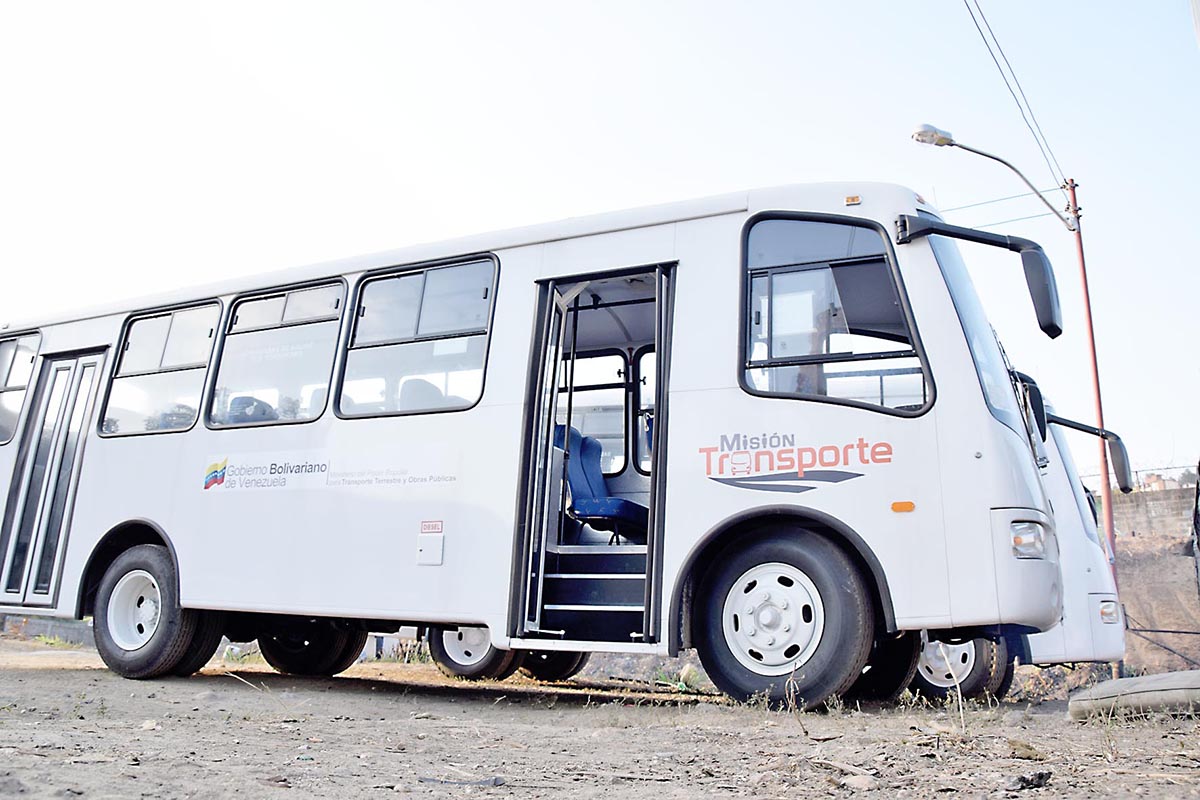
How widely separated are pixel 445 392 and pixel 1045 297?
151 inches

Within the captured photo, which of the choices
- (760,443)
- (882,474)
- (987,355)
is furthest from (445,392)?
(987,355)

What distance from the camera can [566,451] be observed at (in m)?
7.28

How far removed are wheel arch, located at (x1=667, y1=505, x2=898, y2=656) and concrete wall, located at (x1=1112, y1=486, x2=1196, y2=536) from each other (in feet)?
59.0

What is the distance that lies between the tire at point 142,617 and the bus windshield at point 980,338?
19.8 ft

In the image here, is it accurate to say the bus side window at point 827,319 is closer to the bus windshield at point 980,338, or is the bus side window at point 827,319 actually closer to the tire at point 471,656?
A: the bus windshield at point 980,338

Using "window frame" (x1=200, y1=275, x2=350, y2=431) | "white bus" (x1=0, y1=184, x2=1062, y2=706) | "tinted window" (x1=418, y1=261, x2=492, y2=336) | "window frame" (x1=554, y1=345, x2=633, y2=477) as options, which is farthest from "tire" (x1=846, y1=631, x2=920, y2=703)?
"window frame" (x1=200, y1=275, x2=350, y2=431)

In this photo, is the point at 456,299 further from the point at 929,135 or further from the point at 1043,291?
the point at 929,135

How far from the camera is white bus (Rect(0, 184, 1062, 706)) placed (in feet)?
18.0

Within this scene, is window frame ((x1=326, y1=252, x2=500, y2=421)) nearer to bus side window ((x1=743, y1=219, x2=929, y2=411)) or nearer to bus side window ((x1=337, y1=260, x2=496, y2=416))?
bus side window ((x1=337, y1=260, x2=496, y2=416))

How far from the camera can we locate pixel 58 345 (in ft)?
31.1

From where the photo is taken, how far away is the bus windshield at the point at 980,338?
5.61m

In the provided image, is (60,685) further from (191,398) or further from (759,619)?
(759,619)

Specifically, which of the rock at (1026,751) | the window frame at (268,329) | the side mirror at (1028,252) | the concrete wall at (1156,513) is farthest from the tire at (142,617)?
the concrete wall at (1156,513)

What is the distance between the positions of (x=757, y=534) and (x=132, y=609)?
5400 mm
